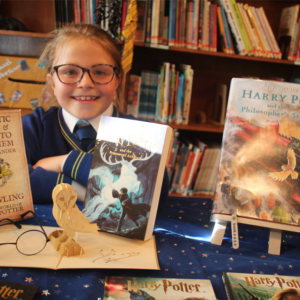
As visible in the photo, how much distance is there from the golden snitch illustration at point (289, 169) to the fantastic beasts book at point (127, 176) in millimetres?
310

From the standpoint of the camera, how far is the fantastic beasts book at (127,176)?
0.65 meters

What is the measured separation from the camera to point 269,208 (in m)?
0.71

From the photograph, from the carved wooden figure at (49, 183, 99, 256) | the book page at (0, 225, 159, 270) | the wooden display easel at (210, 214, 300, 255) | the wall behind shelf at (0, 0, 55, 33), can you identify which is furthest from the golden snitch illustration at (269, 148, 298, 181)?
the wall behind shelf at (0, 0, 55, 33)

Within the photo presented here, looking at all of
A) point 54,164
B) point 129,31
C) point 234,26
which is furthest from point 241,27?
point 54,164

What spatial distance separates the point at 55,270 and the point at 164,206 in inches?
16.8

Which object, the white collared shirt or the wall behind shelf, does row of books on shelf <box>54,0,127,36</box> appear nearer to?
the wall behind shelf

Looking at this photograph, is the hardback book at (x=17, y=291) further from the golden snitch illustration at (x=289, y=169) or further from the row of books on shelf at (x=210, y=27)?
the row of books on shelf at (x=210, y=27)

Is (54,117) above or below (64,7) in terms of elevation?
below

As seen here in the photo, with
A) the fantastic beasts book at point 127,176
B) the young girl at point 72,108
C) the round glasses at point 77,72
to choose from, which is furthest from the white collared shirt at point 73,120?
the fantastic beasts book at point 127,176

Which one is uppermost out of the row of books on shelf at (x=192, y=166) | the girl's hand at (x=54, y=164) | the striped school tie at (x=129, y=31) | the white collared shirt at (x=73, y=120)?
the striped school tie at (x=129, y=31)

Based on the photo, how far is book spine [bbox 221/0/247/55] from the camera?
1.76 m

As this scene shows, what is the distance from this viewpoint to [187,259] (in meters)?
0.63

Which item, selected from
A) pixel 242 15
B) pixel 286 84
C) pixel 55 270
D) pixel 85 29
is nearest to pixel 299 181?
pixel 286 84

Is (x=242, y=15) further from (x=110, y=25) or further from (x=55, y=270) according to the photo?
(x=55, y=270)
